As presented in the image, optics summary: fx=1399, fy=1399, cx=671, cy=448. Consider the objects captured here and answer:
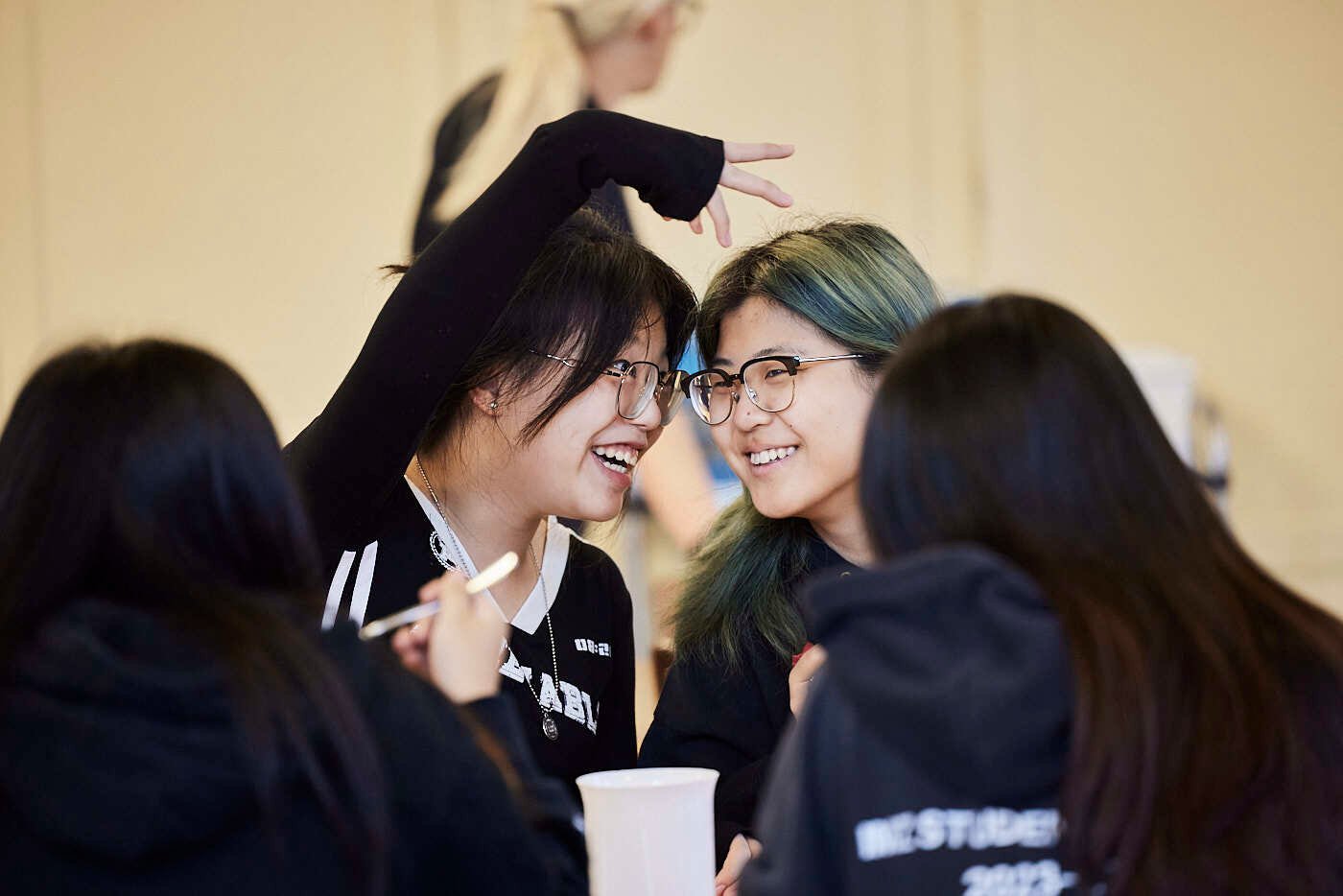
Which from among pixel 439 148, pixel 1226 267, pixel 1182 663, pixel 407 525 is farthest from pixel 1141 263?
pixel 1182 663

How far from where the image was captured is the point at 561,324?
1756 mm

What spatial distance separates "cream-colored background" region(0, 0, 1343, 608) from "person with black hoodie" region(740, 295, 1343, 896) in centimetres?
342

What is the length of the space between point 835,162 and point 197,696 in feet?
12.8

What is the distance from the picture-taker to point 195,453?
101cm

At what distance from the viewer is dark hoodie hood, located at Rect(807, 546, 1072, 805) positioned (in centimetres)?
87

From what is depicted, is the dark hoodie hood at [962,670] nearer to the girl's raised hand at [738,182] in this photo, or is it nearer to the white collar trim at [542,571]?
the girl's raised hand at [738,182]

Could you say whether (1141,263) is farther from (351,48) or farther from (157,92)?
(157,92)

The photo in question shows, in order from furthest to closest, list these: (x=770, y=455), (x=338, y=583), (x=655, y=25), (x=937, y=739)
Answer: (x=655, y=25) → (x=770, y=455) → (x=338, y=583) → (x=937, y=739)

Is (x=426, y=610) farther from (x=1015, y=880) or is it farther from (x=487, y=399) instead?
(x=487, y=399)

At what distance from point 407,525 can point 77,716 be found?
32.3 inches

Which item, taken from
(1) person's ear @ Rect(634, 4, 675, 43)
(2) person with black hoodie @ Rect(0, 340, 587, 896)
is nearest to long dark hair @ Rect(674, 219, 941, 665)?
Result: (2) person with black hoodie @ Rect(0, 340, 587, 896)

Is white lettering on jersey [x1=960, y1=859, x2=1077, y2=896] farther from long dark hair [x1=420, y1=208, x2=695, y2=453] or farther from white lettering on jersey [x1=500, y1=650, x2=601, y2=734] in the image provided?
long dark hair [x1=420, y1=208, x2=695, y2=453]

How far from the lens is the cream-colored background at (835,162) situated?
14.3 ft

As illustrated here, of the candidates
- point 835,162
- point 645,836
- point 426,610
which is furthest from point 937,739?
point 835,162
